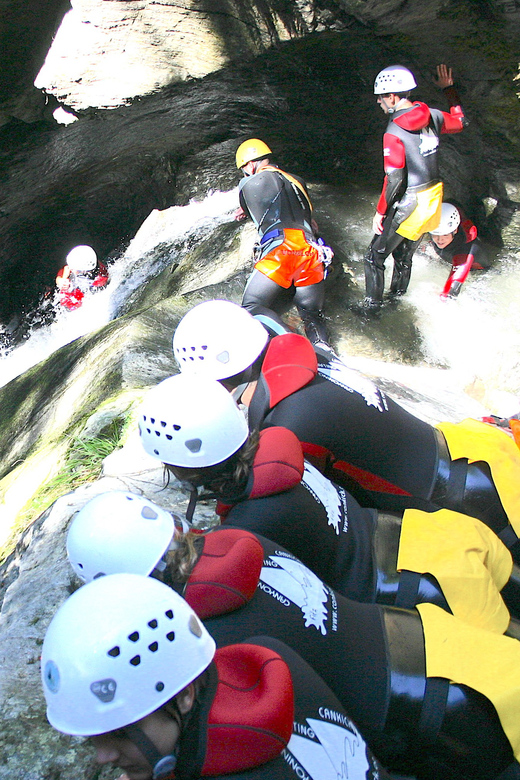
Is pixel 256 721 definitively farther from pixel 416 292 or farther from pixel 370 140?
pixel 370 140

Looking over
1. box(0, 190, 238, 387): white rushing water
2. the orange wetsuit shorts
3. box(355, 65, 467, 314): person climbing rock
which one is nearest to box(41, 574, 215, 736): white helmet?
the orange wetsuit shorts

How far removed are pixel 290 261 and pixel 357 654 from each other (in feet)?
12.0

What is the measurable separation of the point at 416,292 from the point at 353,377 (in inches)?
155

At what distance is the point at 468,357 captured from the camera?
532 cm

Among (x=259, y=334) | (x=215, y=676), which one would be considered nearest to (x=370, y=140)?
(x=259, y=334)

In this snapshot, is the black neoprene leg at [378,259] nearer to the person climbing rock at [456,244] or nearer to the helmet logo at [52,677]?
the person climbing rock at [456,244]

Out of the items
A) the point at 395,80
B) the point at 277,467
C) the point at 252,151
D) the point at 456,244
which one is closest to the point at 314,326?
the point at 252,151

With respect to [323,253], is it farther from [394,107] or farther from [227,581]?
[227,581]

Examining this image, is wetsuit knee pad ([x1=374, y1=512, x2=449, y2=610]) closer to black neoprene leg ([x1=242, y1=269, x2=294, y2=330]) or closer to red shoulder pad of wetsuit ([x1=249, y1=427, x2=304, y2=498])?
red shoulder pad of wetsuit ([x1=249, y1=427, x2=304, y2=498])

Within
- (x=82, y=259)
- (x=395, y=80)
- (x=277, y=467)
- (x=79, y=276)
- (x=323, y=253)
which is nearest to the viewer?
(x=277, y=467)

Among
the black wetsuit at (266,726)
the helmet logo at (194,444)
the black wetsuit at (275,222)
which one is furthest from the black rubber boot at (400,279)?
the black wetsuit at (266,726)

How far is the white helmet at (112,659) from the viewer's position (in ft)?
3.29

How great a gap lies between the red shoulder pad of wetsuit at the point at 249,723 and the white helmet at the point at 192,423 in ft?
2.55

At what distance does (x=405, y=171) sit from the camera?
198 inches
